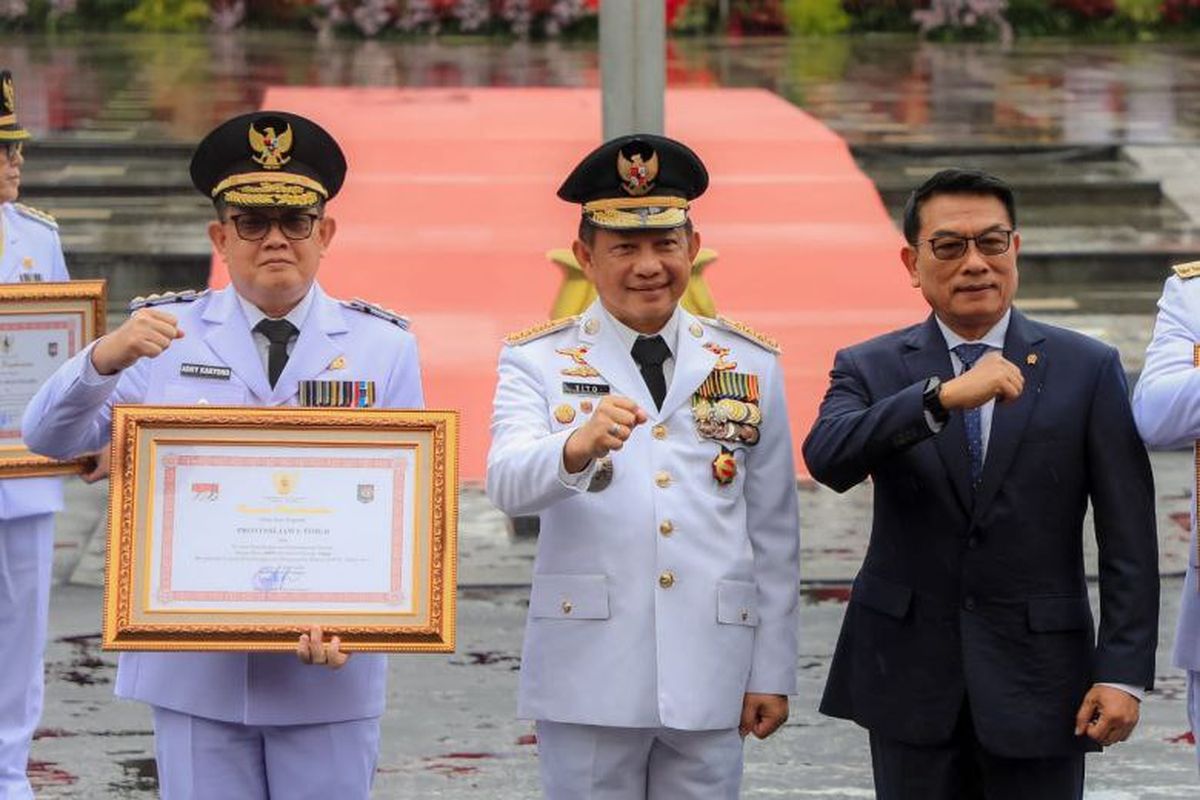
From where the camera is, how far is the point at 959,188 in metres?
4.87

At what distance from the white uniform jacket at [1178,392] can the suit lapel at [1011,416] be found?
236 mm

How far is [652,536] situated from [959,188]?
90cm

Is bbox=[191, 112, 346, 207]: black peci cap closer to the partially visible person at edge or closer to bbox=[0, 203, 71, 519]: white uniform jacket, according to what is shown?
the partially visible person at edge

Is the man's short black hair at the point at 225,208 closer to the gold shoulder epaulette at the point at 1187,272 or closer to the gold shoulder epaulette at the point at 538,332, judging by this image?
the gold shoulder epaulette at the point at 538,332

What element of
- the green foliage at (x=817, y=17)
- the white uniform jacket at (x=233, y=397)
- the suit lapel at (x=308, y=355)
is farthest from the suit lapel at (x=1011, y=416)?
the green foliage at (x=817, y=17)

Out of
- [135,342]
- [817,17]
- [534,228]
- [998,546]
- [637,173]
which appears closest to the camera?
[135,342]

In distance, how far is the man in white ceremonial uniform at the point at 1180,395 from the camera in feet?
16.1

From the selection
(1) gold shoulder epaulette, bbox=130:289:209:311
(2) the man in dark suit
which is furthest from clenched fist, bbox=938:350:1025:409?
(1) gold shoulder epaulette, bbox=130:289:209:311

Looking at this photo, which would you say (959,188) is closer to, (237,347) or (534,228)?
(237,347)

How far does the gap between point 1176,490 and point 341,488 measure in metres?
6.63

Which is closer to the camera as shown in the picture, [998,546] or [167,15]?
[998,546]

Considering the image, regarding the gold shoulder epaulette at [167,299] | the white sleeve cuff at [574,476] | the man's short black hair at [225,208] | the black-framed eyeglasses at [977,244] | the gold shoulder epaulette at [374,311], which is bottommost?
the white sleeve cuff at [574,476]

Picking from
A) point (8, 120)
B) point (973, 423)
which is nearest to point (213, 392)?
point (973, 423)

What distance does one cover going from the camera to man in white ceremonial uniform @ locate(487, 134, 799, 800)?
4887mm
